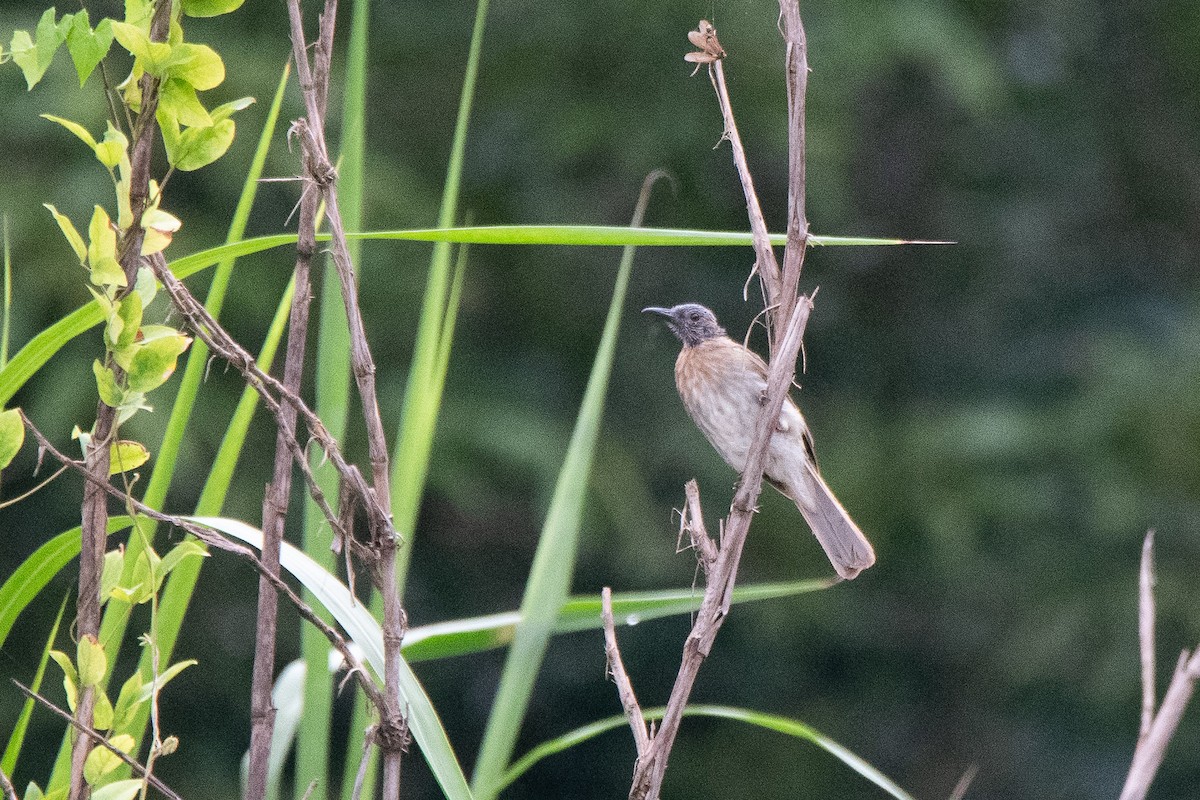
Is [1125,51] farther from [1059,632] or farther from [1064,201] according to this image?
[1059,632]

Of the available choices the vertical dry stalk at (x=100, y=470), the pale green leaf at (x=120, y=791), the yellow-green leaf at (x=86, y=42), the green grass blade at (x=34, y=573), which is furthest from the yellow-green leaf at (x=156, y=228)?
the pale green leaf at (x=120, y=791)

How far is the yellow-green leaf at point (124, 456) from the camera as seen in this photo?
43.2 inches

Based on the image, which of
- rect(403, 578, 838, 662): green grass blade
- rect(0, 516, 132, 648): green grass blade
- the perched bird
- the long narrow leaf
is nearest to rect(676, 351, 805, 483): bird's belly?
the perched bird

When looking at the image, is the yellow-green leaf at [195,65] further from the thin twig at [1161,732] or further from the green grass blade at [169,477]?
the thin twig at [1161,732]

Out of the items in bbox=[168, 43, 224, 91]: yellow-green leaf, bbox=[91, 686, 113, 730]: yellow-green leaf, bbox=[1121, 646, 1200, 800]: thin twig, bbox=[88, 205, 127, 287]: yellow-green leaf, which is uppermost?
bbox=[168, 43, 224, 91]: yellow-green leaf

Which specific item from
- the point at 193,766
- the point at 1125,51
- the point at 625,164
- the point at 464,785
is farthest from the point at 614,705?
the point at 464,785

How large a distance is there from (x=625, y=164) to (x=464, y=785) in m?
5.50

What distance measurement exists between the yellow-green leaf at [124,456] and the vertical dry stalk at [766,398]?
0.45 meters

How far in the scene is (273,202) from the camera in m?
6.00

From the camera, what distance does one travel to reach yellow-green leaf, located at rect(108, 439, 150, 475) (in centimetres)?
110

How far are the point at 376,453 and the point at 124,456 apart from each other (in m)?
0.20

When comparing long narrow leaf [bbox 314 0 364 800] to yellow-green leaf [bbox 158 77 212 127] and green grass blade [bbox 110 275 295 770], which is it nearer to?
green grass blade [bbox 110 275 295 770]

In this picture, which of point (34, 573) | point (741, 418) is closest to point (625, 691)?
point (34, 573)

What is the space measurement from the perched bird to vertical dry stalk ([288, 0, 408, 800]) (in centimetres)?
185
